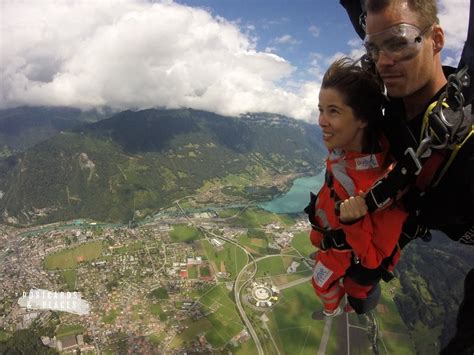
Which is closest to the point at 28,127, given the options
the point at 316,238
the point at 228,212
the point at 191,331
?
the point at 228,212

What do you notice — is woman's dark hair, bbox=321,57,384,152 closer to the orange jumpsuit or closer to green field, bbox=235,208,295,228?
the orange jumpsuit

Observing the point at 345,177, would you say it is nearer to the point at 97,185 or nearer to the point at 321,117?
the point at 321,117

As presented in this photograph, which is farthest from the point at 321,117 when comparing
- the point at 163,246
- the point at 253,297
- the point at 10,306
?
the point at 163,246

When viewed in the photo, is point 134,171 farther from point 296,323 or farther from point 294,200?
point 296,323

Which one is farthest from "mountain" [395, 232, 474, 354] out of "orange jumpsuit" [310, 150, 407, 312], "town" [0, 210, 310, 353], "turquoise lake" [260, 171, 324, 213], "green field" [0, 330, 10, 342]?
"green field" [0, 330, 10, 342]

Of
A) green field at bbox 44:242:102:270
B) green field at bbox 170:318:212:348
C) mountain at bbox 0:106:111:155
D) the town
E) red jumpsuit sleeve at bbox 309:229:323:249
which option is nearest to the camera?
red jumpsuit sleeve at bbox 309:229:323:249

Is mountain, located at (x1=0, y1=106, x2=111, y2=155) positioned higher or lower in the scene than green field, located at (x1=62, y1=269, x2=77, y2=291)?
lower

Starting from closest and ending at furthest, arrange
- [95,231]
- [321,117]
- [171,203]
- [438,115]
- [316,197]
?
[438,115], [321,117], [316,197], [95,231], [171,203]
